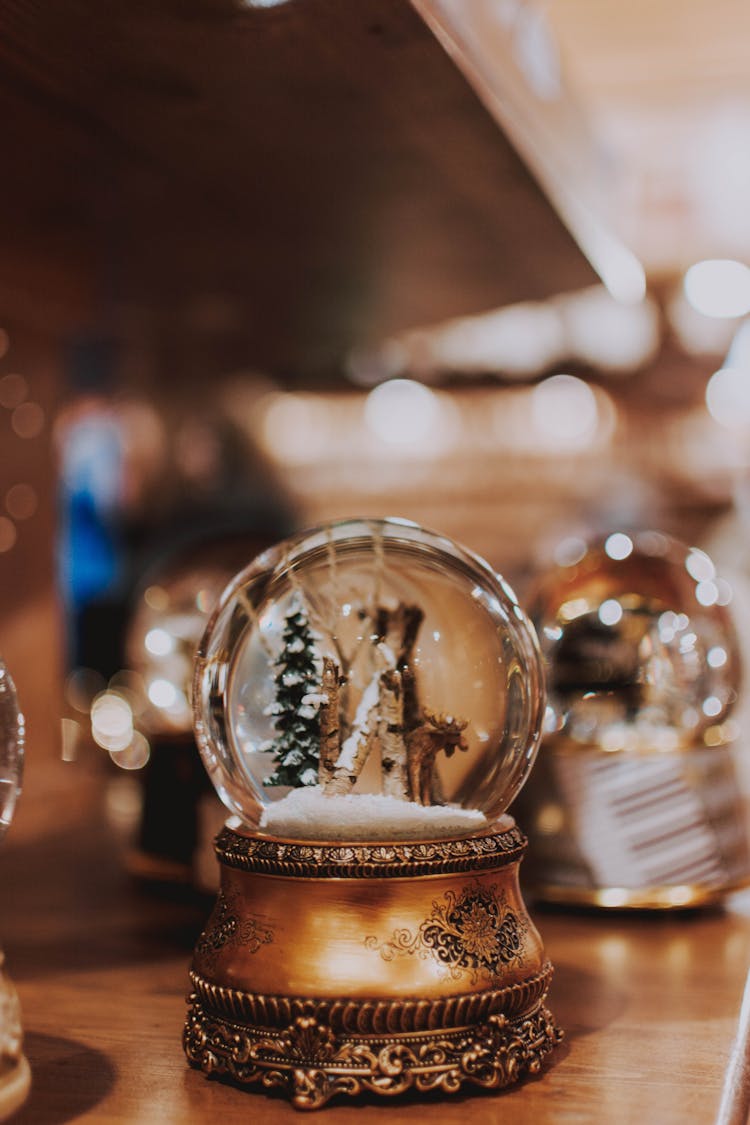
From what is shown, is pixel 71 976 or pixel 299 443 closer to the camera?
pixel 71 976

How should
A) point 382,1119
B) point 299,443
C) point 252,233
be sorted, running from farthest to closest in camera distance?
point 299,443 → point 252,233 → point 382,1119

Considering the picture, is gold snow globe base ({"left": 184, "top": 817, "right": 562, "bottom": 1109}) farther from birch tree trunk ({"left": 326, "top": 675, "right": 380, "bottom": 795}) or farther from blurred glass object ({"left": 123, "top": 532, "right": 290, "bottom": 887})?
blurred glass object ({"left": 123, "top": 532, "right": 290, "bottom": 887})

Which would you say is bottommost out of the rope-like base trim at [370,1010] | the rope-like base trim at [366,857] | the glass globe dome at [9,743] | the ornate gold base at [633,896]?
the ornate gold base at [633,896]

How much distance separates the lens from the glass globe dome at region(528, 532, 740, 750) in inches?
50.0

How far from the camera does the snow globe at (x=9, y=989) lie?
639mm

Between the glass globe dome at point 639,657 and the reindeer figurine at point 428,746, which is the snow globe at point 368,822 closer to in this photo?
the reindeer figurine at point 428,746

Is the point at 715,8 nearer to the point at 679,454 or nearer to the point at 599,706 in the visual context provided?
the point at 679,454

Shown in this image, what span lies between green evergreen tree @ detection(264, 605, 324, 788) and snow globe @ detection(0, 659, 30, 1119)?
16cm

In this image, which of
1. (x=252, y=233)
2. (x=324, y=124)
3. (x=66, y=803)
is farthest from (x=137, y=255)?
(x=66, y=803)

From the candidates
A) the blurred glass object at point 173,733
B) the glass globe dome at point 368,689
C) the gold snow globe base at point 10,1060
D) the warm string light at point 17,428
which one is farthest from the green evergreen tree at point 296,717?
the warm string light at point 17,428

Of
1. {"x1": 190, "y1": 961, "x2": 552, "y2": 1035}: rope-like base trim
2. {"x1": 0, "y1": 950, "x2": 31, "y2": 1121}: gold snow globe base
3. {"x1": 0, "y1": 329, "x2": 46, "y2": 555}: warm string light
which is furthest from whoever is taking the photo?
{"x1": 0, "y1": 329, "x2": 46, "y2": 555}: warm string light

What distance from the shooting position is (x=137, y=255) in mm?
1596

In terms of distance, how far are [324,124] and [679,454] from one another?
332cm

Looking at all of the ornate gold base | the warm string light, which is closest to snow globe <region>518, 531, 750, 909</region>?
the ornate gold base
